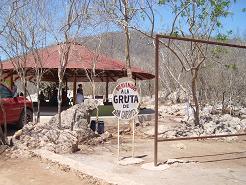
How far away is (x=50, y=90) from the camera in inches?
1172

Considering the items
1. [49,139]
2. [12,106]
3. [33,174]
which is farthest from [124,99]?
[12,106]

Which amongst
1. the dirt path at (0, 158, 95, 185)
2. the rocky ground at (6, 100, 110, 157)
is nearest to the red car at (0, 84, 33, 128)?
the rocky ground at (6, 100, 110, 157)

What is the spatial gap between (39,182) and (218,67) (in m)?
21.4

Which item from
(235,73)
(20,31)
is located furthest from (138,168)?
(235,73)

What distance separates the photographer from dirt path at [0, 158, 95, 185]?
7492mm

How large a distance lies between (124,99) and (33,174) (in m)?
2.38

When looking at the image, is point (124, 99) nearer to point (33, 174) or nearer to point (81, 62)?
point (33, 174)

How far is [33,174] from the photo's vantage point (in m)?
8.06

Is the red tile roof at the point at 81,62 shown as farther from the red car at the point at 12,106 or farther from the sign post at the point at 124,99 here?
the sign post at the point at 124,99

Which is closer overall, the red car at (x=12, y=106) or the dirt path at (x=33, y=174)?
the dirt path at (x=33, y=174)

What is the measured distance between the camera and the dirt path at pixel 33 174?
749cm

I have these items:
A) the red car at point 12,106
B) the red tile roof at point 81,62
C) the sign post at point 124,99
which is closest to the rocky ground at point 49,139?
the sign post at point 124,99

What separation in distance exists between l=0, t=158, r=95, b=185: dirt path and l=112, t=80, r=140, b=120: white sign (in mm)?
1726

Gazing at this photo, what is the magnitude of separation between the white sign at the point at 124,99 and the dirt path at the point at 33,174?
1726mm
